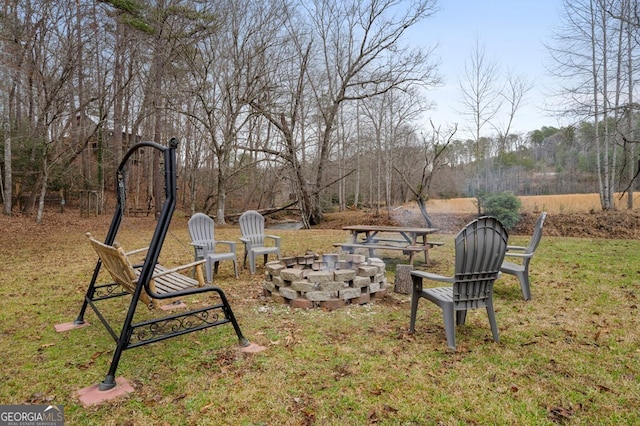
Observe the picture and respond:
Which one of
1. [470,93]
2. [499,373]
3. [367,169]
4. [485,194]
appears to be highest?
[470,93]

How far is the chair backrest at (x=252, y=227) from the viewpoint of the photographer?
553 centimetres

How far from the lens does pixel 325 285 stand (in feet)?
12.1

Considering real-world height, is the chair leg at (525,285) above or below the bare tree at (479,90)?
below

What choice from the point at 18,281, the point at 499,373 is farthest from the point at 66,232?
the point at 499,373

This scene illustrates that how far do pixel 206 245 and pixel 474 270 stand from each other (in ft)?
11.5

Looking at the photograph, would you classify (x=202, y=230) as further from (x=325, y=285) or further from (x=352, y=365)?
(x=352, y=365)

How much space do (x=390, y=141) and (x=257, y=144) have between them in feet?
19.5

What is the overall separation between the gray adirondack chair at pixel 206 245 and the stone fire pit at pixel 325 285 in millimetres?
1018

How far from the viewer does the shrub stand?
34.6 feet

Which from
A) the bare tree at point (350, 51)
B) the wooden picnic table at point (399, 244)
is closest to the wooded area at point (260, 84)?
the bare tree at point (350, 51)

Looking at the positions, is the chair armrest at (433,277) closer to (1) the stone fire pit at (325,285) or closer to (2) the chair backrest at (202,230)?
(1) the stone fire pit at (325,285)

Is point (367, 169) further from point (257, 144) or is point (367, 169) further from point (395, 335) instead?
→ point (395, 335)

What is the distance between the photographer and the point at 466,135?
1358cm

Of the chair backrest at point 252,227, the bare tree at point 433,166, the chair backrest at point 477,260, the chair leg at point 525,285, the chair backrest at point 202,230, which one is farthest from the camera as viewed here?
the bare tree at point 433,166
